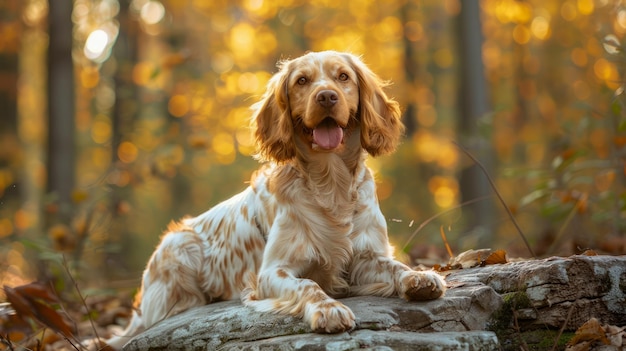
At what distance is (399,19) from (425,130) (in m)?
3.86

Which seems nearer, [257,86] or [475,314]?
[475,314]

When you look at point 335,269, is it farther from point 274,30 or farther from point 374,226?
point 274,30

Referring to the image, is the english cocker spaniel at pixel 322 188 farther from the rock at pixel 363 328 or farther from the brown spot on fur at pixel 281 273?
the rock at pixel 363 328

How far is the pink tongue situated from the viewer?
3.88 m

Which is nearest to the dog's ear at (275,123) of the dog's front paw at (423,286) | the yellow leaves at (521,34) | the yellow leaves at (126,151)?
the dog's front paw at (423,286)

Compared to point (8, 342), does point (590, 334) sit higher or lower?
lower

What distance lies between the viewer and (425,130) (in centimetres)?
2286

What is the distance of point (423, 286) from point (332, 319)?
56 centimetres

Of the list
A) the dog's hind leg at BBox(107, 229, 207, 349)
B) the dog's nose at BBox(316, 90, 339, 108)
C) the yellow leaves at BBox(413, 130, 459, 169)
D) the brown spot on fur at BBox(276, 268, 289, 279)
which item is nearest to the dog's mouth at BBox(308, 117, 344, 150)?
the dog's nose at BBox(316, 90, 339, 108)

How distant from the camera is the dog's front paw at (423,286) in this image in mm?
3576

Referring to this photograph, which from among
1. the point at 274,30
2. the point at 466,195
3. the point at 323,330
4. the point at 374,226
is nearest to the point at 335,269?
the point at 374,226

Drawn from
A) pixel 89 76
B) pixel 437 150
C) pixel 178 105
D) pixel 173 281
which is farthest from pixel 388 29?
pixel 173 281

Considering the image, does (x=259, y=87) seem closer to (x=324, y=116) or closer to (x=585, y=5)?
(x=585, y=5)

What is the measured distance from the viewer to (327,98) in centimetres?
374
